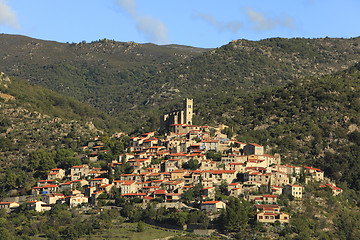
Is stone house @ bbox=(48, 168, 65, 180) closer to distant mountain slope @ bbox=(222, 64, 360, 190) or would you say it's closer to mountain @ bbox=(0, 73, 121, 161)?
mountain @ bbox=(0, 73, 121, 161)

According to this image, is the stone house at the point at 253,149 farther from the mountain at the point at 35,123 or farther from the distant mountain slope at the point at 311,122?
the mountain at the point at 35,123

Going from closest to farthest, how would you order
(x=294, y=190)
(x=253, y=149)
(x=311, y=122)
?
(x=294, y=190) < (x=253, y=149) < (x=311, y=122)

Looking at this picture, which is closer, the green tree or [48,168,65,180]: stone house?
the green tree

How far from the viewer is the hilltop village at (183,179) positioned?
9044 cm

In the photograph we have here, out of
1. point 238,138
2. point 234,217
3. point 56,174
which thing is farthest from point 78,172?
point 234,217

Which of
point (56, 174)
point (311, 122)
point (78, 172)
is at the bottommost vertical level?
point (56, 174)

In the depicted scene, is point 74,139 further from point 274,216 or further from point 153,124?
point 274,216

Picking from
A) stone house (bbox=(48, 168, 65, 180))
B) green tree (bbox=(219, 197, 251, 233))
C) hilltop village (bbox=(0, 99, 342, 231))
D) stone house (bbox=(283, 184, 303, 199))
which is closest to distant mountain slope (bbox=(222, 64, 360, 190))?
hilltop village (bbox=(0, 99, 342, 231))

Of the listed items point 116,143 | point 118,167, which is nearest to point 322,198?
point 118,167

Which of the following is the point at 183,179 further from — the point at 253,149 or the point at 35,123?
the point at 35,123

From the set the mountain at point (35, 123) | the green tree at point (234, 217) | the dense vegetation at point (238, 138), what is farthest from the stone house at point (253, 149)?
the mountain at point (35, 123)

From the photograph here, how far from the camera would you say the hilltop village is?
297 ft

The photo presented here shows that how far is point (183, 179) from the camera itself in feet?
313

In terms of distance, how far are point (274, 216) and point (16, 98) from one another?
292ft
